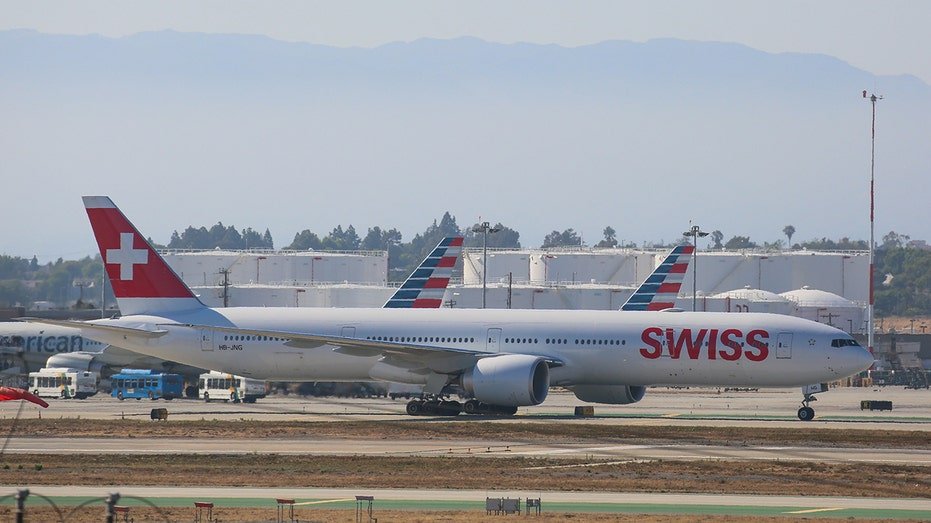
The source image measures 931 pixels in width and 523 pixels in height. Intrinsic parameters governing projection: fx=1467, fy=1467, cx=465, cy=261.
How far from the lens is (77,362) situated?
77125 millimetres

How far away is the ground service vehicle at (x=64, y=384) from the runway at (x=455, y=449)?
28.7 metres

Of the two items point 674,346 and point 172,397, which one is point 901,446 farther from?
point 172,397

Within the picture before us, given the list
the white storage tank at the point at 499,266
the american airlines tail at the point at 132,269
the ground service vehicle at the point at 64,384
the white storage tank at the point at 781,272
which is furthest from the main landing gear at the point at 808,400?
the white storage tank at the point at 499,266

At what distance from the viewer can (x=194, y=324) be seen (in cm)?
6038

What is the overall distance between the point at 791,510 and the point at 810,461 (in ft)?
31.9

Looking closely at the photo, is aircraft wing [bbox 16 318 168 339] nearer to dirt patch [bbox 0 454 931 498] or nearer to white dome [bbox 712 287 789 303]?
dirt patch [bbox 0 454 931 498]

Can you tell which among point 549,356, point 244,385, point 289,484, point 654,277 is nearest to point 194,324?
point 244,385

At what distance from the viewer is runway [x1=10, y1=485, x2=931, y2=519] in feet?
98.5

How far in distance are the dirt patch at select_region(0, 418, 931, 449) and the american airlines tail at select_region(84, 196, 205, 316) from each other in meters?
9.67

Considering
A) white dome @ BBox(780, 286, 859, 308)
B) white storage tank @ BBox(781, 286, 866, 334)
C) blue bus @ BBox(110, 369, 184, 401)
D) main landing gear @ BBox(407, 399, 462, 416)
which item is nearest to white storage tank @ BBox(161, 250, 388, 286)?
white dome @ BBox(780, 286, 859, 308)

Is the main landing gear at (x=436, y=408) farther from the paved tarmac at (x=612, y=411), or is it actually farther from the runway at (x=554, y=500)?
the runway at (x=554, y=500)

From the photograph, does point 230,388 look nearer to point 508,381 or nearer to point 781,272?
point 508,381

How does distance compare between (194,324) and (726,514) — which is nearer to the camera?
(726,514)

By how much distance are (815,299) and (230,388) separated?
74.0 meters
